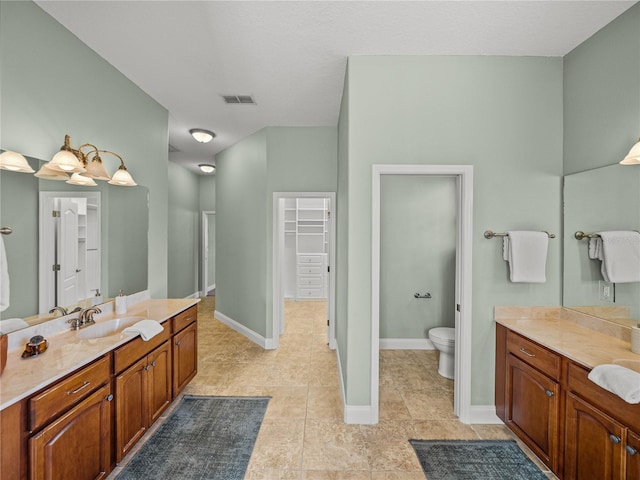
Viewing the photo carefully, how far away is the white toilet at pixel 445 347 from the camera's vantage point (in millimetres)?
2984

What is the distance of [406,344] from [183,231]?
4721mm

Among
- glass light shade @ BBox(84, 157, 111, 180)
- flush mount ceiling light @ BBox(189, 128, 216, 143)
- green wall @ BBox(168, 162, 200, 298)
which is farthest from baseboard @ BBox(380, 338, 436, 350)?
green wall @ BBox(168, 162, 200, 298)

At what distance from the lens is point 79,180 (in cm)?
212

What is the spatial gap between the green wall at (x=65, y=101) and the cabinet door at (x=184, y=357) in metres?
0.80

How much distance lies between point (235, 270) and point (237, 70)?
111 inches

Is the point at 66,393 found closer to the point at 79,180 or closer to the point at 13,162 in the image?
the point at 13,162

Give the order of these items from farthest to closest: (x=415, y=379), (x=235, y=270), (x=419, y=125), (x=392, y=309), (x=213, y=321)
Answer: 1. (x=213, y=321)
2. (x=235, y=270)
3. (x=392, y=309)
4. (x=415, y=379)
5. (x=419, y=125)

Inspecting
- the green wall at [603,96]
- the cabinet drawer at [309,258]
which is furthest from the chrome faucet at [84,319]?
the cabinet drawer at [309,258]

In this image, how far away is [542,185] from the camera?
7.84 feet

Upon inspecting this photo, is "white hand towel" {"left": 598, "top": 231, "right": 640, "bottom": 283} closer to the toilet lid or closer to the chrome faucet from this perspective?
the toilet lid

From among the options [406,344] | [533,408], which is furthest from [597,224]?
[406,344]

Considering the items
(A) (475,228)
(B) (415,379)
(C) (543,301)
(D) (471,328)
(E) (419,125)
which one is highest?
(E) (419,125)

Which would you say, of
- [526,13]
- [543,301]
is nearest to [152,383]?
[543,301]

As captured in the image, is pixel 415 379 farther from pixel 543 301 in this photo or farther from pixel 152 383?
pixel 152 383
